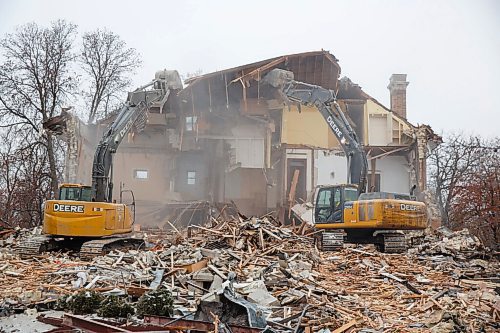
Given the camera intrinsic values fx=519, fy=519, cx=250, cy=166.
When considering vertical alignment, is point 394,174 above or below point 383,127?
below

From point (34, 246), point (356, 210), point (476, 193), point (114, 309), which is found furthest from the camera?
point (476, 193)

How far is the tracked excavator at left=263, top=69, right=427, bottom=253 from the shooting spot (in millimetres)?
14398

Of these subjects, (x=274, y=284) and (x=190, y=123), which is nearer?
(x=274, y=284)

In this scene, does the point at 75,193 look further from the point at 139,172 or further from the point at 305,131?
the point at 305,131

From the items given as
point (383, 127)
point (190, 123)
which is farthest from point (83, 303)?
point (383, 127)

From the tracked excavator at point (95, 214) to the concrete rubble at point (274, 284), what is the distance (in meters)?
0.62

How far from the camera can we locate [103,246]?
1275 cm

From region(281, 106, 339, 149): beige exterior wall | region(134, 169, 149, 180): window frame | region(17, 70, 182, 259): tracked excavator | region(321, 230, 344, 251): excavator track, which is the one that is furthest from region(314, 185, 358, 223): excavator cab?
region(134, 169, 149, 180): window frame

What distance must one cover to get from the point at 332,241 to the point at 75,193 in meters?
7.31

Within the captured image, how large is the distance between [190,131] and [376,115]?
996 cm

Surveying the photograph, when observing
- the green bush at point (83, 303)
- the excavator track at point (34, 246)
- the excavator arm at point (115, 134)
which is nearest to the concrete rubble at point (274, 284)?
the excavator track at point (34, 246)

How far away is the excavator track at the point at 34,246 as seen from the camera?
43.4 ft

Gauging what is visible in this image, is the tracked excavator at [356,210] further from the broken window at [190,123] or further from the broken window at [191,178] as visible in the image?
the broken window at [191,178]

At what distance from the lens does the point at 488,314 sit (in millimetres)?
7805
